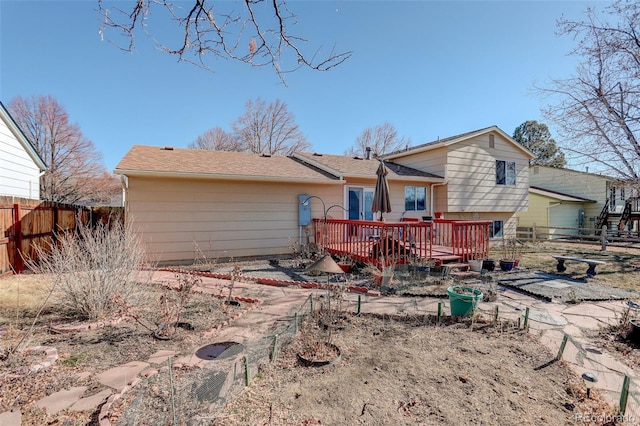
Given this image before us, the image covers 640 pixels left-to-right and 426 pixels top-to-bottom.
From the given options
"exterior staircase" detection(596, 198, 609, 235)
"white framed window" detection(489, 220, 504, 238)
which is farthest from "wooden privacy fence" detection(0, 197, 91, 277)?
"exterior staircase" detection(596, 198, 609, 235)

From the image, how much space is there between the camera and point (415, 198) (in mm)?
12109

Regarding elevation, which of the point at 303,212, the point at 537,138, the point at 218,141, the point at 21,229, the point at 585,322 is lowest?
the point at 585,322

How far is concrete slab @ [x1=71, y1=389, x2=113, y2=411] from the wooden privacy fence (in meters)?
4.48

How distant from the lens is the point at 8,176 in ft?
28.0

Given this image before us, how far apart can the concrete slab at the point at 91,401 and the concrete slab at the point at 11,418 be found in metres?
0.30

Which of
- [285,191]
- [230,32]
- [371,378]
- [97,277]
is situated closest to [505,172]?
[285,191]

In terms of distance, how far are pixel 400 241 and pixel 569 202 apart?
19.2m

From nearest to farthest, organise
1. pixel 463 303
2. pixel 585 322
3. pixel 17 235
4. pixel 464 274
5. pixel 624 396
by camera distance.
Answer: pixel 624 396 → pixel 463 303 → pixel 585 322 → pixel 17 235 → pixel 464 274

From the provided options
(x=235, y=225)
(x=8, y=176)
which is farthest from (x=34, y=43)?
(x=235, y=225)

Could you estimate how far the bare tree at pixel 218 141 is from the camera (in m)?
27.6

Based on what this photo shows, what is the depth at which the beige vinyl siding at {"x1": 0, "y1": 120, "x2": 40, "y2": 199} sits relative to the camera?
8.26 meters

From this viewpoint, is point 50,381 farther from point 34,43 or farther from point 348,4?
point 34,43

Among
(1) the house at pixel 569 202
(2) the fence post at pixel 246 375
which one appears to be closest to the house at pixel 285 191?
(2) the fence post at pixel 246 375

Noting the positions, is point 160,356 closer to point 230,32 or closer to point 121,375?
point 121,375
